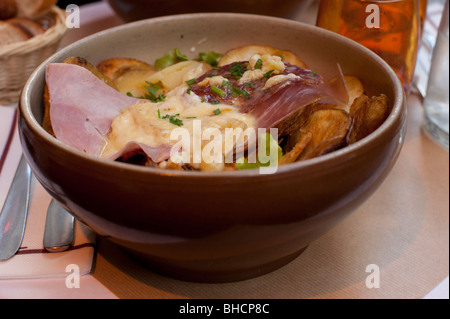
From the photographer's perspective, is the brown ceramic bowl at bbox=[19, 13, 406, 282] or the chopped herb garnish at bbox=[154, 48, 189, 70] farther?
the chopped herb garnish at bbox=[154, 48, 189, 70]

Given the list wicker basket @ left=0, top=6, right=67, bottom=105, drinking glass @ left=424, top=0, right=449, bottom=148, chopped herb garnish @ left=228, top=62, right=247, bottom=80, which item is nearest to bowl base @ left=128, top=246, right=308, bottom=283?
chopped herb garnish @ left=228, top=62, right=247, bottom=80

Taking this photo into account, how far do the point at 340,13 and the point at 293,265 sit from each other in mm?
519

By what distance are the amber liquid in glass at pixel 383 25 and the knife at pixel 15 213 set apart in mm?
657

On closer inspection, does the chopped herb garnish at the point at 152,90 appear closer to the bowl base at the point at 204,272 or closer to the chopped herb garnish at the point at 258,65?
the chopped herb garnish at the point at 258,65

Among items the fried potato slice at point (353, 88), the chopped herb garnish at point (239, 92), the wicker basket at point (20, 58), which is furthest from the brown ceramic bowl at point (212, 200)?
the wicker basket at point (20, 58)

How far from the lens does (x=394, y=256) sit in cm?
80

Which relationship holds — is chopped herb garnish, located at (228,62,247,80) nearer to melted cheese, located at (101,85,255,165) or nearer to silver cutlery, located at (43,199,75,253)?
melted cheese, located at (101,85,255,165)

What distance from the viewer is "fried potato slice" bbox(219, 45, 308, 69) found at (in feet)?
3.08

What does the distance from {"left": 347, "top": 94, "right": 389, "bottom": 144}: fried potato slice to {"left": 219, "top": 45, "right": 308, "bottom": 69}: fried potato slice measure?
0.23 meters

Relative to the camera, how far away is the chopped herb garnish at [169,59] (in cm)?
98

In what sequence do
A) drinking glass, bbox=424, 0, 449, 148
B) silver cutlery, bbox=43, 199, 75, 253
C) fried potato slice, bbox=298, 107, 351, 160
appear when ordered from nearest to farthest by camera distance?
fried potato slice, bbox=298, 107, 351, 160
silver cutlery, bbox=43, 199, 75, 253
drinking glass, bbox=424, 0, 449, 148

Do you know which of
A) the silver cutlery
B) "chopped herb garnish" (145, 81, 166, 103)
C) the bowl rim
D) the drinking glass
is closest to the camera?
the bowl rim

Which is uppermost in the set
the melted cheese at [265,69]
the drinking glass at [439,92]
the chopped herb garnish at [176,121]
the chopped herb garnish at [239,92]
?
the melted cheese at [265,69]
